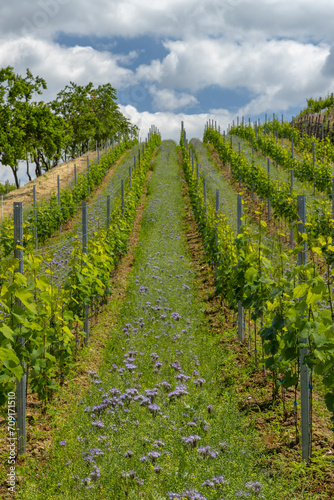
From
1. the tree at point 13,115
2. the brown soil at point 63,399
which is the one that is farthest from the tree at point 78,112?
the brown soil at point 63,399

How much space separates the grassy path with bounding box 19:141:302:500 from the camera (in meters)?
3.59

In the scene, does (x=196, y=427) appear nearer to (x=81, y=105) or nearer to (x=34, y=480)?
(x=34, y=480)

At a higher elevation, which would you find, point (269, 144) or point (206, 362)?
point (269, 144)

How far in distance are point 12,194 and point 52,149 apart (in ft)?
29.2

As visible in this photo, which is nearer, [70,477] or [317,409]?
[70,477]

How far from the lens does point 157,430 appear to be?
4.44 metres

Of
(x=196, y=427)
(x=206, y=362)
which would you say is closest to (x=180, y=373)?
(x=206, y=362)

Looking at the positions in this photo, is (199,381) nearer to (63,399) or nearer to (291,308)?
(63,399)

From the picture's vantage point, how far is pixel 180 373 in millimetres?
5980

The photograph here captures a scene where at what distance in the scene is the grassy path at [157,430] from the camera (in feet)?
11.8

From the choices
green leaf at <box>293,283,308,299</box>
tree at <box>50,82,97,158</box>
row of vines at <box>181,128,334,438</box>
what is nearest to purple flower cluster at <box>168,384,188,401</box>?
row of vines at <box>181,128,334,438</box>

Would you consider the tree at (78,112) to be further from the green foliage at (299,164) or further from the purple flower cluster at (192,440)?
the purple flower cluster at (192,440)

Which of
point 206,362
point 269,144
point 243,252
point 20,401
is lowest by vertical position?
point 206,362

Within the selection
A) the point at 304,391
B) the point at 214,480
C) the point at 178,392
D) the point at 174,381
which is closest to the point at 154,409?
the point at 178,392
